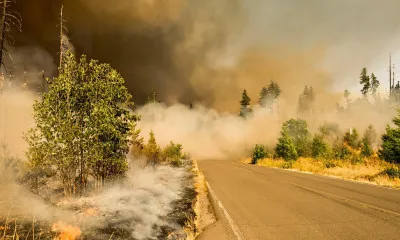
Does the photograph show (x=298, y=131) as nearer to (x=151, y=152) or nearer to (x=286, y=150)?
(x=286, y=150)

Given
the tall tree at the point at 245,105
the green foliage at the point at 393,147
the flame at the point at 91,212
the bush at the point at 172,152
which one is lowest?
the flame at the point at 91,212

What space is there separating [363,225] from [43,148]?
45.9 feet

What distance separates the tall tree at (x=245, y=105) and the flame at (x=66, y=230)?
93.1 m

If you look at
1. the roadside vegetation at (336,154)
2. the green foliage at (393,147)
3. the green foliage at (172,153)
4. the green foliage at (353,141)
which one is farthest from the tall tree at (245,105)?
the green foliage at (393,147)

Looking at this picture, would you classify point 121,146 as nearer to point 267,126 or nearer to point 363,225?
point 363,225

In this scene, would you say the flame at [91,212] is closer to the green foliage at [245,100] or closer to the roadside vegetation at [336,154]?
the roadside vegetation at [336,154]

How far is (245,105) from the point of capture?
331 ft

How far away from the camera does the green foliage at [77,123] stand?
14070 millimetres

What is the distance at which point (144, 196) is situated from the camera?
50.8 feet

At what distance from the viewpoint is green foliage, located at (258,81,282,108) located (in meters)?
99.4

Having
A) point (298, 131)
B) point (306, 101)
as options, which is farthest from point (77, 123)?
point (306, 101)

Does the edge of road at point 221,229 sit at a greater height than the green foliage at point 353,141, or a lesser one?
lesser

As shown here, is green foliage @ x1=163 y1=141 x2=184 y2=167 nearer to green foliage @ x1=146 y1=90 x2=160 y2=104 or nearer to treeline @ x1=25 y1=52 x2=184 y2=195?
treeline @ x1=25 y1=52 x2=184 y2=195

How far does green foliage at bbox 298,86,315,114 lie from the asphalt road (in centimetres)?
10829
